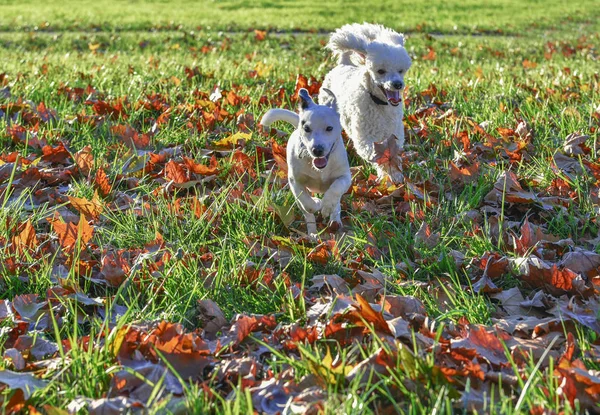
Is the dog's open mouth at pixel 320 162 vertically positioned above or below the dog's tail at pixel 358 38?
below

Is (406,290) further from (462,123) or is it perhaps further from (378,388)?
(462,123)

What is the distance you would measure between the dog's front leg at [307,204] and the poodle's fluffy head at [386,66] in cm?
119

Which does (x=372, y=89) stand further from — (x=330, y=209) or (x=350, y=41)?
(x=330, y=209)

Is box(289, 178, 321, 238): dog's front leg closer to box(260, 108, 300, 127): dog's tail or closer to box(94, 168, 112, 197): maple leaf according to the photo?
box(260, 108, 300, 127): dog's tail

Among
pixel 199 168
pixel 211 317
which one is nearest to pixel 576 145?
pixel 199 168

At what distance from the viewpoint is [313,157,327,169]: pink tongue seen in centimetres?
346

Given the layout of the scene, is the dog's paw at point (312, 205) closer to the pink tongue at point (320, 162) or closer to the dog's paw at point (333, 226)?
the dog's paw at point (333, 226)

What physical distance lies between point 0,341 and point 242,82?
16.6ft

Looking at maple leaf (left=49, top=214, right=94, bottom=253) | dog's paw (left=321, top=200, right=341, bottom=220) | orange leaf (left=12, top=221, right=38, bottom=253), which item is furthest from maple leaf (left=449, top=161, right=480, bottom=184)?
orange leaf (left=12, top=221, right=38, bottom=253)

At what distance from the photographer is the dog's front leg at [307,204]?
3.71 metres

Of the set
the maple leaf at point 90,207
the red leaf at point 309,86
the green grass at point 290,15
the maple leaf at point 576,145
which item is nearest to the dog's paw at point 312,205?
the maple leaf at point 90,207

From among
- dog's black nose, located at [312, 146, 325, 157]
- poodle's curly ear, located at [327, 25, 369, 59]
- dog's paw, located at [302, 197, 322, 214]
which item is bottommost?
dog's paw, located at [302, 197, 322, 214]

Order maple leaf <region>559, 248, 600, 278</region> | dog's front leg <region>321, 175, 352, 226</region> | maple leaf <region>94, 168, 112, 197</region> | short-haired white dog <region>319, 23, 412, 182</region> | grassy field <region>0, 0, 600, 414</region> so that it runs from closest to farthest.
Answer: grassy field <region>0, 0, 600, 414</region>
maple leaf <region>559, 248, 600, 278</region>
dog's front leg <region>321, 175, 352, 226</region>
maple leaf <region>94, 168, 112, 197</region>
short-haired white dog <region>319, 23, 412, 182</region>

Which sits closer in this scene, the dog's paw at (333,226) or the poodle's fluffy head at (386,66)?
the dog's paw at (333,226)
